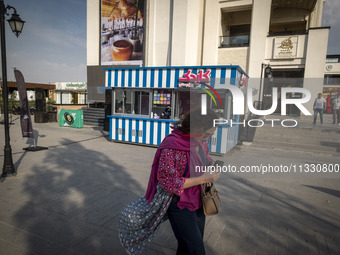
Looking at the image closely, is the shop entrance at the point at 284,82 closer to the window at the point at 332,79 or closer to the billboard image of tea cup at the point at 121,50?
the window at the point at 332,79

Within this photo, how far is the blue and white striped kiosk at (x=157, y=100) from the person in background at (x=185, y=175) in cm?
661

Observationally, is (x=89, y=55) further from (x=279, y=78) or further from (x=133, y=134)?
(x=279, y=78)

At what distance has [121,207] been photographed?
414 centimetres

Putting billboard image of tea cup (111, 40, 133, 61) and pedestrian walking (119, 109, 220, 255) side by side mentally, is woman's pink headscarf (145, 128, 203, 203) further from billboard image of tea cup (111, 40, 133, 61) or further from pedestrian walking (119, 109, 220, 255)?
billboard image of tea cup (111, 40, 133, 61)

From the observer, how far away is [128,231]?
2078 millimetres

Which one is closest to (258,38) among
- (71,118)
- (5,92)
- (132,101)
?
(132,101)

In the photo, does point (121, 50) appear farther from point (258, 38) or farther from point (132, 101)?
point (132, 101)

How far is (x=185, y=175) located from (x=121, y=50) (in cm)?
2171

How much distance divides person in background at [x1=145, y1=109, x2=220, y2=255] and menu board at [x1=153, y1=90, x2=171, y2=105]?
7.39 m

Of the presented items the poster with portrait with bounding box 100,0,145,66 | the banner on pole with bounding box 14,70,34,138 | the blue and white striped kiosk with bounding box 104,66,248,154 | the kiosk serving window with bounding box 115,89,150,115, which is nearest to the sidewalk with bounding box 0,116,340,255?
the banner on pole with bounding box 14,70,34,138

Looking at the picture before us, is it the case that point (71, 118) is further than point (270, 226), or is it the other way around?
point (71, 118)

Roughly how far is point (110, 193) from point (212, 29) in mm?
17897

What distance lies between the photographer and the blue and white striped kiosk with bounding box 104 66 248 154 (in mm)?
8438

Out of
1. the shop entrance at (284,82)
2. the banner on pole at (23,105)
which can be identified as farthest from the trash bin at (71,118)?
the shop entrance at (284,82)
